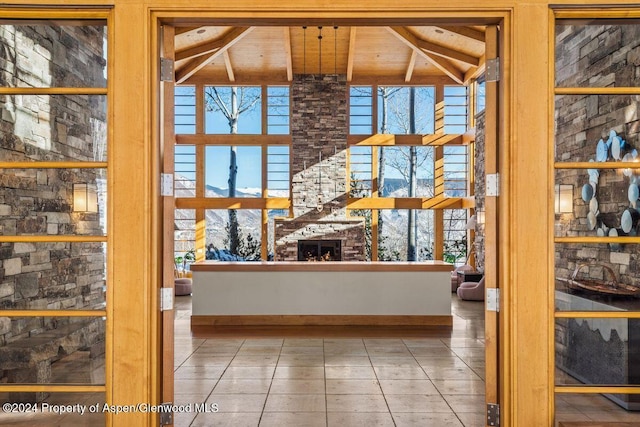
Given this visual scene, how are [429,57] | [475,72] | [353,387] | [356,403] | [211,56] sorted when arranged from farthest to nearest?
[475,72] → [429,57] → [211,56] → [353,387] → [356,403]

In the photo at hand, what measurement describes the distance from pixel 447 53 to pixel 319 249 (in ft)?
16.7

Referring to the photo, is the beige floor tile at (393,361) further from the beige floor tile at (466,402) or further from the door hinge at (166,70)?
the door hinge at (166,70)

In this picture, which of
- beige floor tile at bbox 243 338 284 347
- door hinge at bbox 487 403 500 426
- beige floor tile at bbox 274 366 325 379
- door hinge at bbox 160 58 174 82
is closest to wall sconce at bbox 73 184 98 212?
door hinge at bbox 160 58 174 82

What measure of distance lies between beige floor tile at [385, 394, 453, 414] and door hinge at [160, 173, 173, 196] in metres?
2.29

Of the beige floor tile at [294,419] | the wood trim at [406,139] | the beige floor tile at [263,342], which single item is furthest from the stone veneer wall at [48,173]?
the wood trim at [406,139]

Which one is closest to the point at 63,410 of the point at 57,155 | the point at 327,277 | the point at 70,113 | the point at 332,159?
the point at 57,155

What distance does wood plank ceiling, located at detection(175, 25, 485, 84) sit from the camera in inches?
390

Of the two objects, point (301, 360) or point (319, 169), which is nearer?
point (301, 360)

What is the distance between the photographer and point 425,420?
3.40m

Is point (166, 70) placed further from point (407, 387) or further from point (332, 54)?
point (332, 54)

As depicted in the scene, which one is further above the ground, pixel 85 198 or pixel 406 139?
pixel 406 139

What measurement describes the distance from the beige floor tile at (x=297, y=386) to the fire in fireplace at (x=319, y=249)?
6854 mm

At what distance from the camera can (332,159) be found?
1137 centimetres

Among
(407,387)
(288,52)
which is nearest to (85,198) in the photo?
(407,387)
